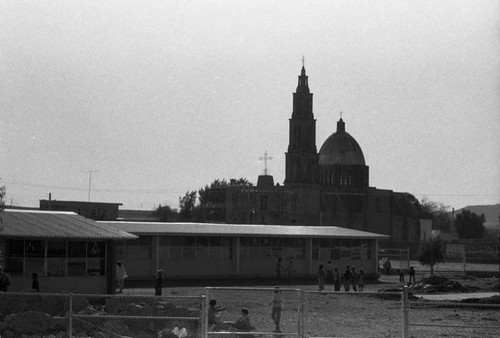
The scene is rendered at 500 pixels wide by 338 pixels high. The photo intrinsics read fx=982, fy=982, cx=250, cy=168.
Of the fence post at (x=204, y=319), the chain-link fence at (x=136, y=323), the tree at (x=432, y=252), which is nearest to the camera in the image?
the fence post at (x=204, y=319)

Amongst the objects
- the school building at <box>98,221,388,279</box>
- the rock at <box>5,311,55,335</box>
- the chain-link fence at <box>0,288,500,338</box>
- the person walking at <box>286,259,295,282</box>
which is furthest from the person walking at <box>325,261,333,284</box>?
the rock at <box>5,311,55,335</box>

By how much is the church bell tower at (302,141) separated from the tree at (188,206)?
603 inches

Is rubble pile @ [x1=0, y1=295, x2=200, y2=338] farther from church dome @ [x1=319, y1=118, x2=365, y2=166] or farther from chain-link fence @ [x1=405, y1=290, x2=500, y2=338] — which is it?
church dome @ [x1=319, y1=118, x2=365, y2=166]

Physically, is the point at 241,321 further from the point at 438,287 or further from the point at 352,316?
the point at 438,287

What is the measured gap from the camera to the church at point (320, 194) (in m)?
115

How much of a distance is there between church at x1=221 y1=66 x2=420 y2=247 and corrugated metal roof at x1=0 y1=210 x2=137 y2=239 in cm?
7425

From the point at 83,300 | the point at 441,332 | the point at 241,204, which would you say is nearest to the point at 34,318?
the point at 83,300

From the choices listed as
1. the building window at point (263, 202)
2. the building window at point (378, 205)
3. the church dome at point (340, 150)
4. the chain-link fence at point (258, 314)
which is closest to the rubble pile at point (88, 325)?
the chain-link fence at point (258, 314)

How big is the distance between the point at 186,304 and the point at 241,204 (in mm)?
81261

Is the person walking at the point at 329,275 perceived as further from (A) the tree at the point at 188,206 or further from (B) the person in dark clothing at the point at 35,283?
(A) the tree at the point at 188,206

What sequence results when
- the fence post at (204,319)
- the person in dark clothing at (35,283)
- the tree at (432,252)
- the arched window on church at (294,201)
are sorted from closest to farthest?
the fence post at (204,319), the person in dark clothing at (35,283), the tree at (432,252), the arched window on church at (294,201)

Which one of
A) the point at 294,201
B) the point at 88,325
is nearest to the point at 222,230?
the point at 88,325

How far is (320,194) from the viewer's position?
400 feet

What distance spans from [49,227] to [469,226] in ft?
455
